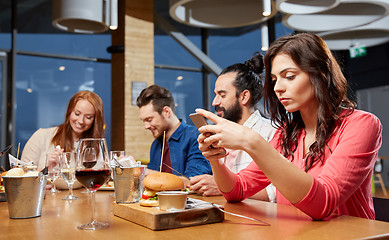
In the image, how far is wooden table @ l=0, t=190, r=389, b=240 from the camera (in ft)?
3.11

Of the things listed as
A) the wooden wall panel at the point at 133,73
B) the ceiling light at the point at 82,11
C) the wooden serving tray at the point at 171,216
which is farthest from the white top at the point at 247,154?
the wooden wall panel at the point at 133,73

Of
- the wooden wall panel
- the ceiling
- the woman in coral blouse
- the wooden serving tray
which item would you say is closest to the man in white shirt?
the woman in coral blouse

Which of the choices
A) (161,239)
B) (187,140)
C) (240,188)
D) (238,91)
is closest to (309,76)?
(240,188)

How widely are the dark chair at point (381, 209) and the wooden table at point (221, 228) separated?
20.1 inches

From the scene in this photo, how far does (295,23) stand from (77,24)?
3.07 meters

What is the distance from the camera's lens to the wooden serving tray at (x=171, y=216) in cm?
101

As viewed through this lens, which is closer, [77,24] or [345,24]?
[345,24]

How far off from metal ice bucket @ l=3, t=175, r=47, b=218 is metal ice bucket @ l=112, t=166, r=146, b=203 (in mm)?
268

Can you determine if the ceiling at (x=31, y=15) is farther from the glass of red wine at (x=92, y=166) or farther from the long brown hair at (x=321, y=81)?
the glass of red wine at (x=92, y=166)

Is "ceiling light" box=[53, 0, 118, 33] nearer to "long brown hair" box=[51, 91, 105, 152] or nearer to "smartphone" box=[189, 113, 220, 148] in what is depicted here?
"long brown hair" box=[51, 91, 105, 152]

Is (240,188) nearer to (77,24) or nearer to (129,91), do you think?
(77,24)

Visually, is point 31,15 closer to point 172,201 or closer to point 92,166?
point 92,166

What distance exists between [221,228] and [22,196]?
2.22 feet

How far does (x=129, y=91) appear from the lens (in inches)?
253
